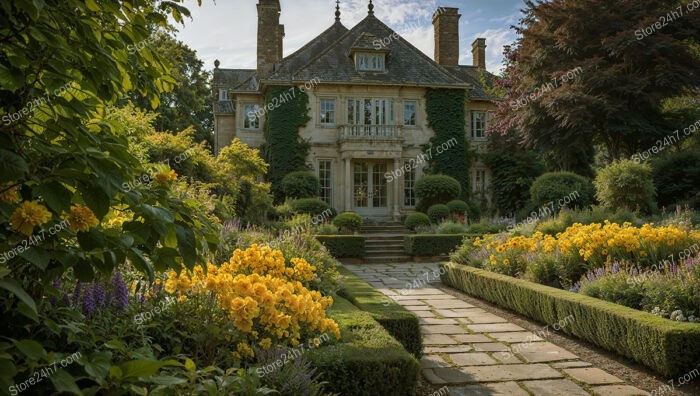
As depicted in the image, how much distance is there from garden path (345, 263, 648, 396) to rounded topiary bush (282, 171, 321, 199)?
13173 mm

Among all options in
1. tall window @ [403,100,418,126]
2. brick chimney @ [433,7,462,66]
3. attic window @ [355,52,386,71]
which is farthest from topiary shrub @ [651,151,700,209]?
brick chimney @ [433,7,462,66]

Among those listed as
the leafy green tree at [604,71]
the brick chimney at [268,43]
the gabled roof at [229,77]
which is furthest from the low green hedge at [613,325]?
the gabled roof at [229,77]

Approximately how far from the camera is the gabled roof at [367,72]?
2184 cm

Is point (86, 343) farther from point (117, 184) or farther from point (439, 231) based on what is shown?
point (439, 231)

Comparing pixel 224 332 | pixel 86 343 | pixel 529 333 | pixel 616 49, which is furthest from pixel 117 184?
pixel 616 49

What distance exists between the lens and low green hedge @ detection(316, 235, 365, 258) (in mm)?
14305

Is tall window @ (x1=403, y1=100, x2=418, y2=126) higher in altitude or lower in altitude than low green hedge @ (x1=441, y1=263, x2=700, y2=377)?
higher

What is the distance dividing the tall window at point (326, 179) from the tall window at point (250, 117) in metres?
4.03

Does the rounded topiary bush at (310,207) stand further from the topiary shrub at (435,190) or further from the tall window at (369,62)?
the tall window at (369,62)

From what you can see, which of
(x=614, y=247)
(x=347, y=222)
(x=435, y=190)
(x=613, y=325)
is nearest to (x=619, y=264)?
(x=614, y=247)

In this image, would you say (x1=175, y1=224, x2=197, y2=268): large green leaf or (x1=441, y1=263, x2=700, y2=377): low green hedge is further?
(x1=441, y1=263, x2=700, y2=377): low green hedge

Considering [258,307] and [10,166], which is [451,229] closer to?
[258,307]

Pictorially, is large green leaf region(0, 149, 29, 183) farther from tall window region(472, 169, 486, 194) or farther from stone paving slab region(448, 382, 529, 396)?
tall window region(472, 169, 486, 194)

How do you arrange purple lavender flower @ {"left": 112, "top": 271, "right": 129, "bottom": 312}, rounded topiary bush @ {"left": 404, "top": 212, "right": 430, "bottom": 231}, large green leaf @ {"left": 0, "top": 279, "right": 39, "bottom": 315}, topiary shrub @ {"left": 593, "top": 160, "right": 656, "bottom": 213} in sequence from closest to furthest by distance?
large green leaf @ {"left": 0, "top": 279, "right": 39, "bottom": 315} < purple lavender flower @ {"left": 112, "top": 271, "right": 129, "bottom": 312} < topiary shrub @ {"left": 593, "top": 160, "right": 656, "bottom": 213} < rounded topiary bush @ {"left": 404, "top": 212, "right": 430, "bottom": 231}
